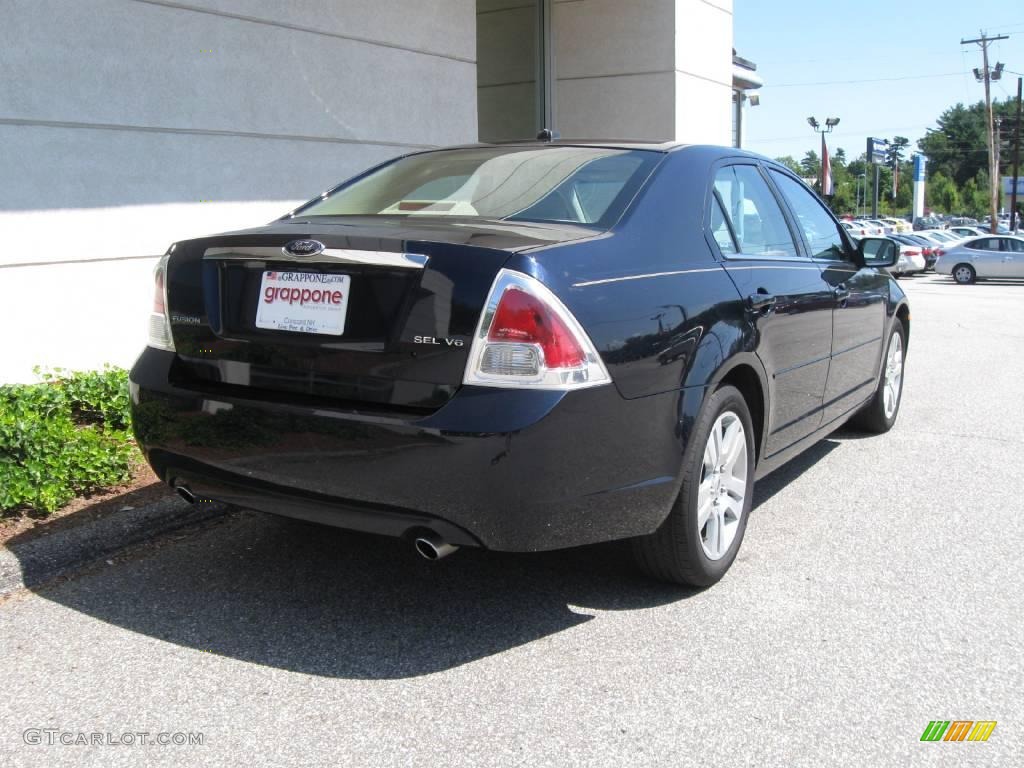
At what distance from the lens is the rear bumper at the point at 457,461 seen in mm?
2820

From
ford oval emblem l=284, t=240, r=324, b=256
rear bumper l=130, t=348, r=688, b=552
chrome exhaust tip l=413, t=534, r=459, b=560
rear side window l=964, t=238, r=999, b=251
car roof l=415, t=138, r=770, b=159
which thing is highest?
rear side window l=964, t=238, r=999, b=251

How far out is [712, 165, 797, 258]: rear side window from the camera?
411cm

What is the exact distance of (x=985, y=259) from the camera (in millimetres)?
30453

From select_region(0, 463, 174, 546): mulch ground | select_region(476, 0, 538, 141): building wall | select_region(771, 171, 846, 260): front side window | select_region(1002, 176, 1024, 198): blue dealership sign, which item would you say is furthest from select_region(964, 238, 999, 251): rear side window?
select_region(1002, 176, 1024, 198): blue dealership sign

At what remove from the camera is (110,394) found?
544 centimetres

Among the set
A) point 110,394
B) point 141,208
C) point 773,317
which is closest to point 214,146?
point 141,208

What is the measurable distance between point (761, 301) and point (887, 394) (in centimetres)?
275

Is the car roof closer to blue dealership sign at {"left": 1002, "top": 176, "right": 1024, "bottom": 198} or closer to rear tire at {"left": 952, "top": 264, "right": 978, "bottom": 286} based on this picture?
rear tire at {"left": 952, "top": 264, "right": 978, "bottom": 286}

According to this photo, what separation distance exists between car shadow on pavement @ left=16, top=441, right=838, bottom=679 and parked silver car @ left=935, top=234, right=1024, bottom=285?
3013 centimetres

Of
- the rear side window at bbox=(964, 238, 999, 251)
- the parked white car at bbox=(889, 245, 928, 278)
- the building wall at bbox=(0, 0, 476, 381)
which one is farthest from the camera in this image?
the parked white car at bbox=(889, 245, 928, 278)

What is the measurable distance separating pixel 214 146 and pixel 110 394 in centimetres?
254

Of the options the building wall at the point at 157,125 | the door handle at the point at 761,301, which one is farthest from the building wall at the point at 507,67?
the door handle at the point at 761,301

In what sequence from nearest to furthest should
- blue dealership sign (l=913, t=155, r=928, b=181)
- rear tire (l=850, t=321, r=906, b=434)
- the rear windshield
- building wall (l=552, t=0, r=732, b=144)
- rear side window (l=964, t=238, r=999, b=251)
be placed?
the rear windshield
rear tire (l=850, t=321, r=906, b=434)
building wall (l=552, t=0, r=732, b=144)
rear side window (l=964, t=238, r=999, b=251)
blue dealership sign (l=913, t=155, r=928, b=181)

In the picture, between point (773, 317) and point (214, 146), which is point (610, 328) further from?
point (214, 146)
